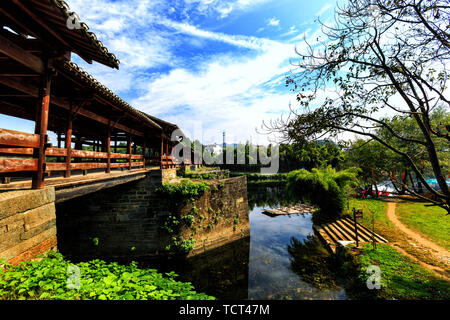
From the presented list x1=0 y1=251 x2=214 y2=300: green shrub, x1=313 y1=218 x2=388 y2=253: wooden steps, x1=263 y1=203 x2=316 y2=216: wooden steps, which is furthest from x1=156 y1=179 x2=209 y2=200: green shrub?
x1=263 y1=203 x2=316 y2=216: wooden steps

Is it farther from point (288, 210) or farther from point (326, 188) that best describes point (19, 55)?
point (288, 210)

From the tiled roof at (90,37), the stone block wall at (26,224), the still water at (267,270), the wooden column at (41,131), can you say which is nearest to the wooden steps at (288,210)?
the still water at (267,270)

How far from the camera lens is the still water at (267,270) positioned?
27.5ft

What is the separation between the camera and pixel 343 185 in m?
16.4

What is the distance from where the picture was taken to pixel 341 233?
13.3 meters

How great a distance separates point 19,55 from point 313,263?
1340 cm

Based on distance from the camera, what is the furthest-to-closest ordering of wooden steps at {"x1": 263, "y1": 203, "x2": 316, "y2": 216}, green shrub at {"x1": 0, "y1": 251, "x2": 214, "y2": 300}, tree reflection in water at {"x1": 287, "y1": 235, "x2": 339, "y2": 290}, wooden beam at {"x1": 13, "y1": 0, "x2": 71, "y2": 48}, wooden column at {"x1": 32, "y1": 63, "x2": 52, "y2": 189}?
wooden steps at {"x1": 263, "y1": 203, "x2": 316, "y2": 216}, tree reflection in water at {"x1": 287, "y1": 235, "x2": 339, "y2": 290}, wooden column at {"x1": 32, "y1": 63, "x2": 52, "y2": 189}, wooden beam at {"x1": 13, "y1": 0, "x2": 71, "y2": 48}, green shrub at {"x1": 0, "y1": 251, "x2": 214, "y2": 300}

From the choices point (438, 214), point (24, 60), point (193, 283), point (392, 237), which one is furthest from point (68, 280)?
point (438, 214)

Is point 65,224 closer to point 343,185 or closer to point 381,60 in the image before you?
point 381,60

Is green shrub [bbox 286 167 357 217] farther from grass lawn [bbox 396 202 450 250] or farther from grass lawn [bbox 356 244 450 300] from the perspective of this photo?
grass lawn [bbox 356 244 450 300]

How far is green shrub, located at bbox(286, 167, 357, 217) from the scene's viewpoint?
16.0 meters

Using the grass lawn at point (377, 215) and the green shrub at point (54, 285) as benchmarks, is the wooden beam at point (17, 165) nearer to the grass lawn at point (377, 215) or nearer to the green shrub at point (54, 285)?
the green shrub at point (54, 285)

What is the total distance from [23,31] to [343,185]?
63.2ft

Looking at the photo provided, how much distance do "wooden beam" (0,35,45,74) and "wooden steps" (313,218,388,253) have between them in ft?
46.0
